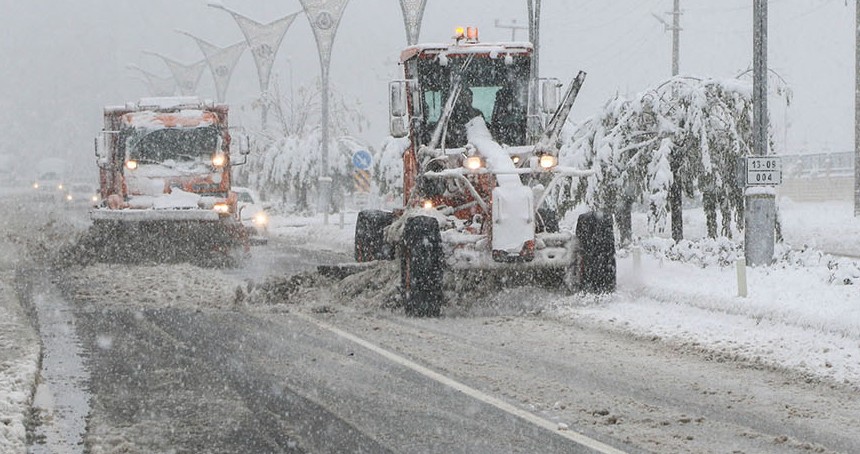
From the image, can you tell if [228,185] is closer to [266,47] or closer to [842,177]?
[266,47]

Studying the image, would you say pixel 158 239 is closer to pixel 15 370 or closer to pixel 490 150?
pixel 490 150

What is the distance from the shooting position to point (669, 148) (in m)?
18.6

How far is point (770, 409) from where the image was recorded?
8.02 metres

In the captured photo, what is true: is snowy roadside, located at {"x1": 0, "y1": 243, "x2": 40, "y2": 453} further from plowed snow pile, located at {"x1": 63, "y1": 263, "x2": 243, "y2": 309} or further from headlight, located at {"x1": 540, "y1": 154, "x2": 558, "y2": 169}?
headlight, located at {"x1": 540, "y1": 154, "x2": 558, "y2": 169}

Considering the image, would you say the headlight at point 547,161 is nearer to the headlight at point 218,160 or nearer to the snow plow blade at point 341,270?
the snow plow blade at point 341,270

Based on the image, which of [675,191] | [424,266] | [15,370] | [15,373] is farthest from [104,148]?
[15,373]

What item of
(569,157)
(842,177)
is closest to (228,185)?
(569,157)

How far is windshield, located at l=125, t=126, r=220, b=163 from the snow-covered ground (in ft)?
17.1

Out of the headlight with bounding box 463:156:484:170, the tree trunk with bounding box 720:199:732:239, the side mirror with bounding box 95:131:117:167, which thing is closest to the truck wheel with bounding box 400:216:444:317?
the headlight with bounding box 463:156:484:170

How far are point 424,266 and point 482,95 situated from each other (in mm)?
2977

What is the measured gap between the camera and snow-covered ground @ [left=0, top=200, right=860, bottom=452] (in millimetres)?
9430

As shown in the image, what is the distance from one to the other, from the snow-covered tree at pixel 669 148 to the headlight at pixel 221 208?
6.31m

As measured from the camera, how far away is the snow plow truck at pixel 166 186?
20969 millimetres

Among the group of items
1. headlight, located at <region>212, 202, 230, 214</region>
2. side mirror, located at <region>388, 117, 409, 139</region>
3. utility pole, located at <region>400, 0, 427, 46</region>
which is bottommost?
headlight, located at <region>212, 202, 230, 214</region>
